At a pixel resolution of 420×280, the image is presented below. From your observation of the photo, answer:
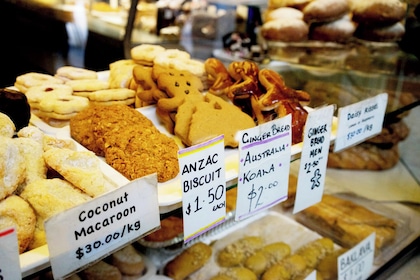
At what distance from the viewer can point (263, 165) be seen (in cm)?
91

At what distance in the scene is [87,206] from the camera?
2.13 feet

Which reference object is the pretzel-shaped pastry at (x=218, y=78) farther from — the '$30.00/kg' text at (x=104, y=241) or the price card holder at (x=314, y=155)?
the '$30.00/kg' text at (x=104, y=241)

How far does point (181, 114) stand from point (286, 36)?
76 cm

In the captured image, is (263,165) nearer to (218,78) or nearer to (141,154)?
(141,154)

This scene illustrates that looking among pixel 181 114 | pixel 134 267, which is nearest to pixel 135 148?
pixel 181 114

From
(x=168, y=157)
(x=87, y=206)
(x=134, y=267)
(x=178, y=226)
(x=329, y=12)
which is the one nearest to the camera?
(x=87, y=206)

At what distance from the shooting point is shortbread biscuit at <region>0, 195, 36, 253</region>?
678mm

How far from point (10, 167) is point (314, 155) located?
65 centimetres

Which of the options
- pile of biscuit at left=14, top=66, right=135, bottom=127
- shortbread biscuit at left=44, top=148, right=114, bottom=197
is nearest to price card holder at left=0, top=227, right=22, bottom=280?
shortbread biscuit at left=44, top=148, right=114, bottom=197

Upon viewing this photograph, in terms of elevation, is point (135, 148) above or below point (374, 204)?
above

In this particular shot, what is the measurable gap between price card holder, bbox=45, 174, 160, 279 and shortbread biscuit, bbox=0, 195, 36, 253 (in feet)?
0.25

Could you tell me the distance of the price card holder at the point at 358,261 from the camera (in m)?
1.38

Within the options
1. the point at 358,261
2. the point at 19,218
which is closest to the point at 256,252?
the point at 358,261

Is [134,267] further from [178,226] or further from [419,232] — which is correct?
[419,232]
